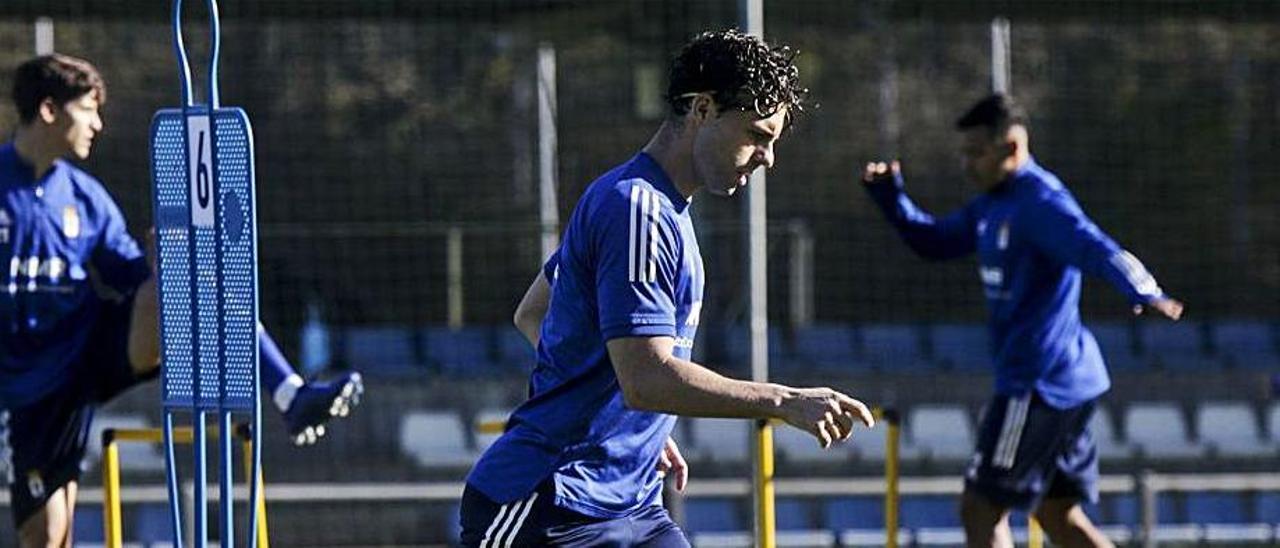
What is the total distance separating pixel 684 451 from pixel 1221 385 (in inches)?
136

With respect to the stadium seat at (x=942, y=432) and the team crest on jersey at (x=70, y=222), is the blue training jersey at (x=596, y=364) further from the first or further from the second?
the stadium seat at (x=942, y=432)

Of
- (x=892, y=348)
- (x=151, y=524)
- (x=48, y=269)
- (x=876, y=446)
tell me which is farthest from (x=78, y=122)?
(x=892, y=348)

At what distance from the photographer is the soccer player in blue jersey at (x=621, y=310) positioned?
4070 mm

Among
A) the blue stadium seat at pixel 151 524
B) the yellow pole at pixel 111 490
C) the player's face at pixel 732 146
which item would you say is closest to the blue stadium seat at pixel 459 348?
the blue stadium seat at pixel 151 524

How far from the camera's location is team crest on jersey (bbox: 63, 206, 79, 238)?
6699mm

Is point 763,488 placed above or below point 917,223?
below

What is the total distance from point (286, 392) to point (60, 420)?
2.99ft

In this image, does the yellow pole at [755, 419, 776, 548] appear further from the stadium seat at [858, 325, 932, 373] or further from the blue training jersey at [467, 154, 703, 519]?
the stadium seat at [858, 325, 932, 373]

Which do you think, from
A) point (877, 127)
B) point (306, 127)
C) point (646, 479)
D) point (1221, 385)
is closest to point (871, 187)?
point (646, 479)

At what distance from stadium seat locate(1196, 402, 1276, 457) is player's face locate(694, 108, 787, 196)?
27.9 ft

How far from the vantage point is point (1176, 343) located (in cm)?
1458

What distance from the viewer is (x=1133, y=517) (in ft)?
37.0

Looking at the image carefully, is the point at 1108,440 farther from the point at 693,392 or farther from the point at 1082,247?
the point at 693,392

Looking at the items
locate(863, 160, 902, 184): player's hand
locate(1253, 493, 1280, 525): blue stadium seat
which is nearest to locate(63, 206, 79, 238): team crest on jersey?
locate(863, 160, 902, 184): player's hand
